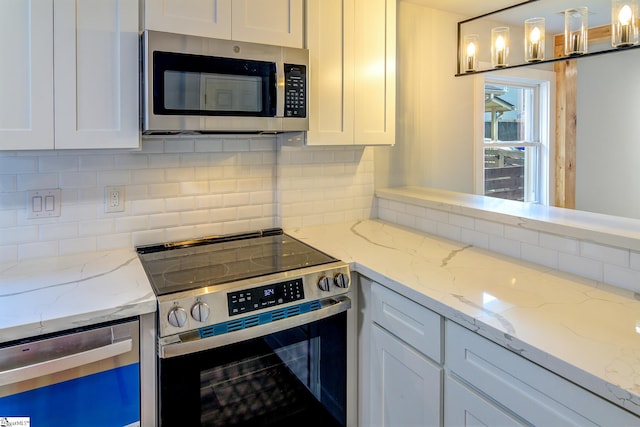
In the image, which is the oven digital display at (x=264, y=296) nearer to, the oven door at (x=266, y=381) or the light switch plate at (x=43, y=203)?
the oven door at (x=266, y=381)

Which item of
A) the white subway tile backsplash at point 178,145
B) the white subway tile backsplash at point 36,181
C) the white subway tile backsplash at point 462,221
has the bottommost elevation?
the white subway tile backsplash at point 462,221

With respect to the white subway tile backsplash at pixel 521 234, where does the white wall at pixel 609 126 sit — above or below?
above

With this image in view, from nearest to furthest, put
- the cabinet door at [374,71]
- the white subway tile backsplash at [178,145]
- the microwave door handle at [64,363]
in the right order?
1. the microwave door handle at [64,363]
2. the white subway tile backsplash at [178,145]
3. the cabinet door at [374,71]

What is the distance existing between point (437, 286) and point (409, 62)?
66.5 inches

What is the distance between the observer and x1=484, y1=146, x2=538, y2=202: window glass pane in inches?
136

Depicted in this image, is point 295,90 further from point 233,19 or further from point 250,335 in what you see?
point 250,335

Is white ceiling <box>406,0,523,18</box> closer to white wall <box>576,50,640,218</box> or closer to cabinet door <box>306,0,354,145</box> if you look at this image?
cabinet door <box>306,0,354,145</box>

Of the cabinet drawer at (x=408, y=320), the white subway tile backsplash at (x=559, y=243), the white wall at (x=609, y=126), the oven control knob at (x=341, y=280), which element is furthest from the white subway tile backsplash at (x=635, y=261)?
the white wall at (x=609, y=126)

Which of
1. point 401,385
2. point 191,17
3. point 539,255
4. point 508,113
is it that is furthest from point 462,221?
point 508,113

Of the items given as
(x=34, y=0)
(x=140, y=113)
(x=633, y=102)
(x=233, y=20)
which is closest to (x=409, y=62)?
(x=233, y=20)

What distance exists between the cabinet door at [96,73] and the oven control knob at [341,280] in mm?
880

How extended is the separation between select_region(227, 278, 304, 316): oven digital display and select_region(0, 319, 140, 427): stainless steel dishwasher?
0.99ft

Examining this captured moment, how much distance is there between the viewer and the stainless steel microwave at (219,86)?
1.54m

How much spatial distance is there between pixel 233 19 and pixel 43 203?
104 centimetres
